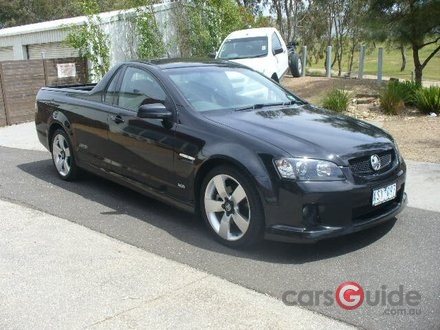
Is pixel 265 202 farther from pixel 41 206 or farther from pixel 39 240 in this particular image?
pixel 41 206

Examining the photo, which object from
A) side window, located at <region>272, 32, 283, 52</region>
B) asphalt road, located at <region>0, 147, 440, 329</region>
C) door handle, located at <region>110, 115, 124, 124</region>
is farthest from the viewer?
side window, located at <region>272, 32, 283, 52</region>

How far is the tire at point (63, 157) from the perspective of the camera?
6551 millimetres

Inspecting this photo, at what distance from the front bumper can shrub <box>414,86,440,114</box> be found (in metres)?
7.67

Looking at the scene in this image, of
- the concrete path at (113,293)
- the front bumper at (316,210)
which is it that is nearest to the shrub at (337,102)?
the front bumper at (316,210)

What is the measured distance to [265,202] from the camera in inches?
160

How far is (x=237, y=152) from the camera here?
13.9ft

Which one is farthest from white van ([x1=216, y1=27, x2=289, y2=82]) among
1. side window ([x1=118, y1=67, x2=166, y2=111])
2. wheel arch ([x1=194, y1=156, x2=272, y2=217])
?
wheel arch ([x1=194, y1=156, x2=272, y2=217])

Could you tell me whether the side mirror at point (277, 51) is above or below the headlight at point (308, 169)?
above

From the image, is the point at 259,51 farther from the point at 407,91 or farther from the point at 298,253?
the point at 298,253

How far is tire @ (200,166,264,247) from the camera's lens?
416 cm

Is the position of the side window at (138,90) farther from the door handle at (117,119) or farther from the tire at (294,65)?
the tire at (294,65)

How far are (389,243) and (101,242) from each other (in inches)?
99.6

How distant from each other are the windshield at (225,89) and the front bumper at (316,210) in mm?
1362

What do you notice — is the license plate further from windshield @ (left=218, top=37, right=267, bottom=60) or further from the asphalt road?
windshield @ (left=218, top=37, right=267, bottom=60)
